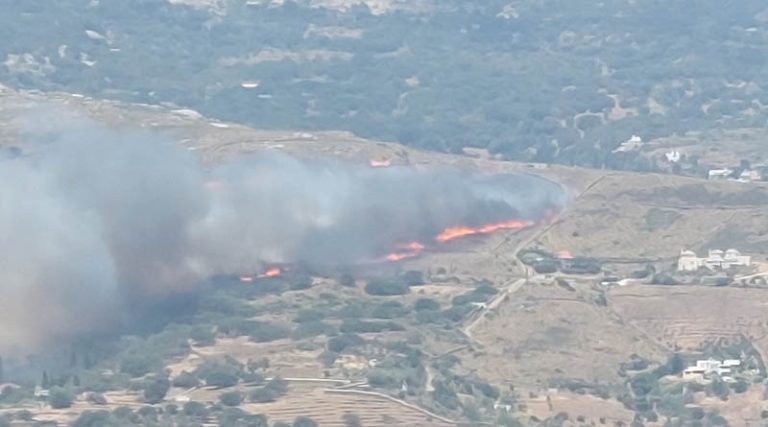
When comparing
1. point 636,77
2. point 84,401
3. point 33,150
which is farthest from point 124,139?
point 636,77

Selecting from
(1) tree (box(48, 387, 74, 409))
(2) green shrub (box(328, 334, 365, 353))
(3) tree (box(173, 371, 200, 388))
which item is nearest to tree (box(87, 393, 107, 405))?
(1) tree (box(48, 387, 74, 409))

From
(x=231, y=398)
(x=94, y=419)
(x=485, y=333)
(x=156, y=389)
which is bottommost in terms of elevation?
(x=94, y=419)

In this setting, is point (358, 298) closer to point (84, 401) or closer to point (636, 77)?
point (84, 401)

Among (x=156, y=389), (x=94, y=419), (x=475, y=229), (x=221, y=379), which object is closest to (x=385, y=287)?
(x=475, y=229)

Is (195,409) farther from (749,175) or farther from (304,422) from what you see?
(749,175)

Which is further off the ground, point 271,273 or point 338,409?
point 271,273

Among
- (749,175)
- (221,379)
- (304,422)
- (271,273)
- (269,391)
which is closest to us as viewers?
(304,422)

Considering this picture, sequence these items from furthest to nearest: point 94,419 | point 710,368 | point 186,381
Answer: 1. point 710,368
2. point 186,381
3. point 94,419
